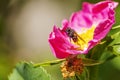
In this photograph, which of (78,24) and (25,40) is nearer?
(78,24)

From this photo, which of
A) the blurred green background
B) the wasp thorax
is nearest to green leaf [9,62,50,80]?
the wasp thorax

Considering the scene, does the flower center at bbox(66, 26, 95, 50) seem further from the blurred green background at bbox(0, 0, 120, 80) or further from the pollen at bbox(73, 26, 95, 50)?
the blurred green background at bbox(0, 0, 120, 80)

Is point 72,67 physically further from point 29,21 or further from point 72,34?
point 29,21

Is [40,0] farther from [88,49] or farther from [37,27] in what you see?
[88,49]

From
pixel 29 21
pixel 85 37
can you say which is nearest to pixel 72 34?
pixel 85 37

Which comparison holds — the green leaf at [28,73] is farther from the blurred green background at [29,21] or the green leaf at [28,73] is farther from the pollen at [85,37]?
the blurred green background at [29,21]

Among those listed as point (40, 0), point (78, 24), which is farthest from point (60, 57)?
point (40, 0)

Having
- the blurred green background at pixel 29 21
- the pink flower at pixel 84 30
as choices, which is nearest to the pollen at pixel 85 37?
the pink flower at pixel 84 30
